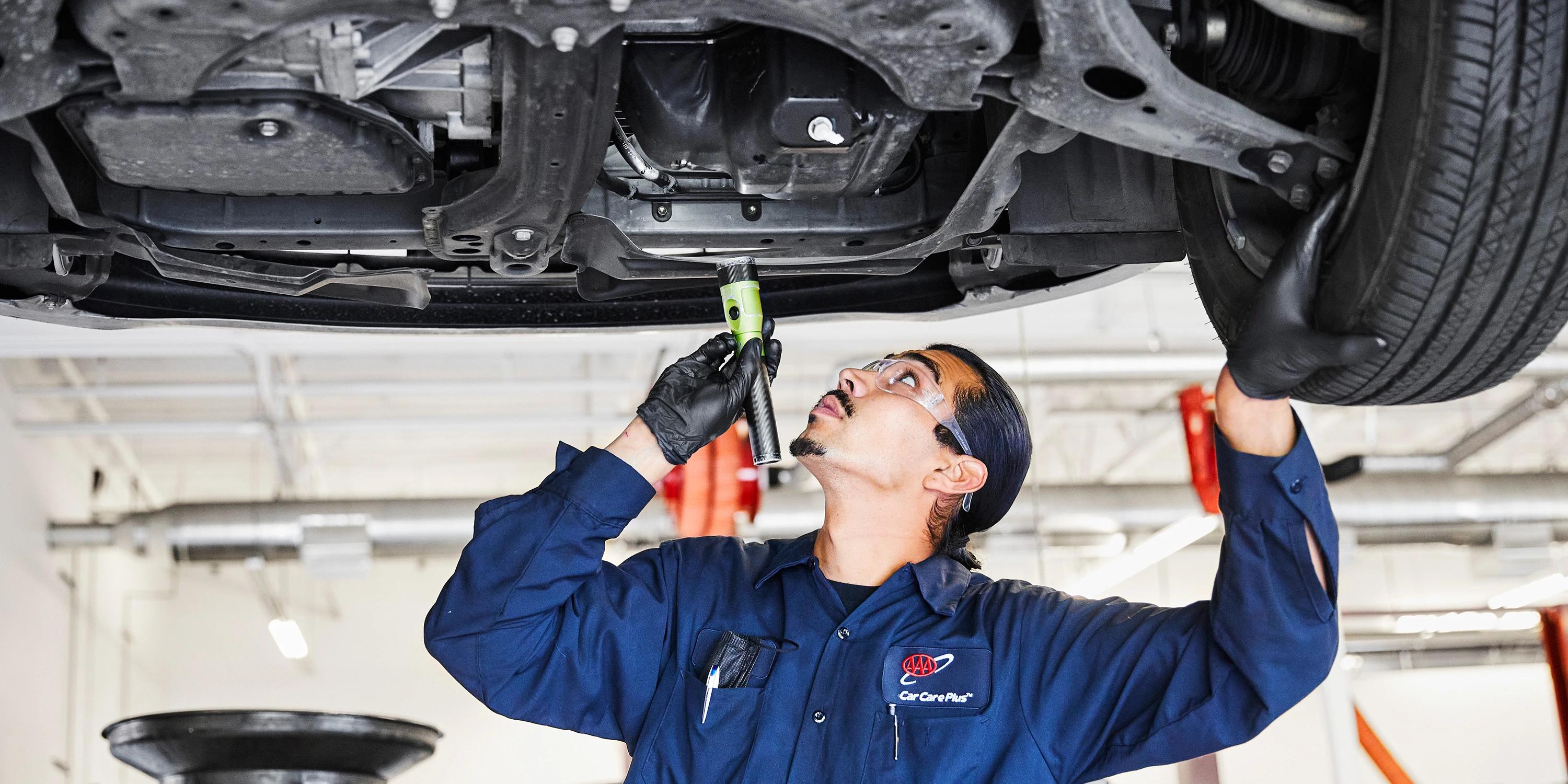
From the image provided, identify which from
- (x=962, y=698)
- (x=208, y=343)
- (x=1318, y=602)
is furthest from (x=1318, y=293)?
(x=208, y=343)

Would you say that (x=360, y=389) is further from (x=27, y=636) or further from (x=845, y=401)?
(x=845, y=401)

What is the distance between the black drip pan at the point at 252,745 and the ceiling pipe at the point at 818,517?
14.4ft

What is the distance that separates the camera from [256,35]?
1333mm

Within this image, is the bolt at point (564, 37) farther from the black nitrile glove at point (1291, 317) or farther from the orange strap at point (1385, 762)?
the orange strap at point (1385, 762)

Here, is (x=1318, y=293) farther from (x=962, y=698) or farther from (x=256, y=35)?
(x=256, y=35)

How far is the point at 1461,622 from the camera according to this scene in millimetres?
10617

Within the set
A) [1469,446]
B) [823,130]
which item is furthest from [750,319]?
[1469,446]

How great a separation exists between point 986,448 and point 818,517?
5552 millimetres

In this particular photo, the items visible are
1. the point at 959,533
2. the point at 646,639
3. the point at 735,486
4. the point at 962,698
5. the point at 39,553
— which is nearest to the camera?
the point at 962,698

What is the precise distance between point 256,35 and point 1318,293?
3.70 ft

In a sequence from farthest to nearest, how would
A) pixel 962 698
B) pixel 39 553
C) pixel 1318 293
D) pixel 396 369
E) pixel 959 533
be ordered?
pixel 396 369
pixel 39 553
pixel 959 533
pixel 962 698
pixel 1318 293

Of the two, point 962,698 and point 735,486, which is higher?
point 735,486

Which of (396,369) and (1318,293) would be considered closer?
(1318,293)

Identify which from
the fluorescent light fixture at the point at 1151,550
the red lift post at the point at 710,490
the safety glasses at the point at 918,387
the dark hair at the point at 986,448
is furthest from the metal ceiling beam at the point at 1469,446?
the safety glasses at the point at 918,387
